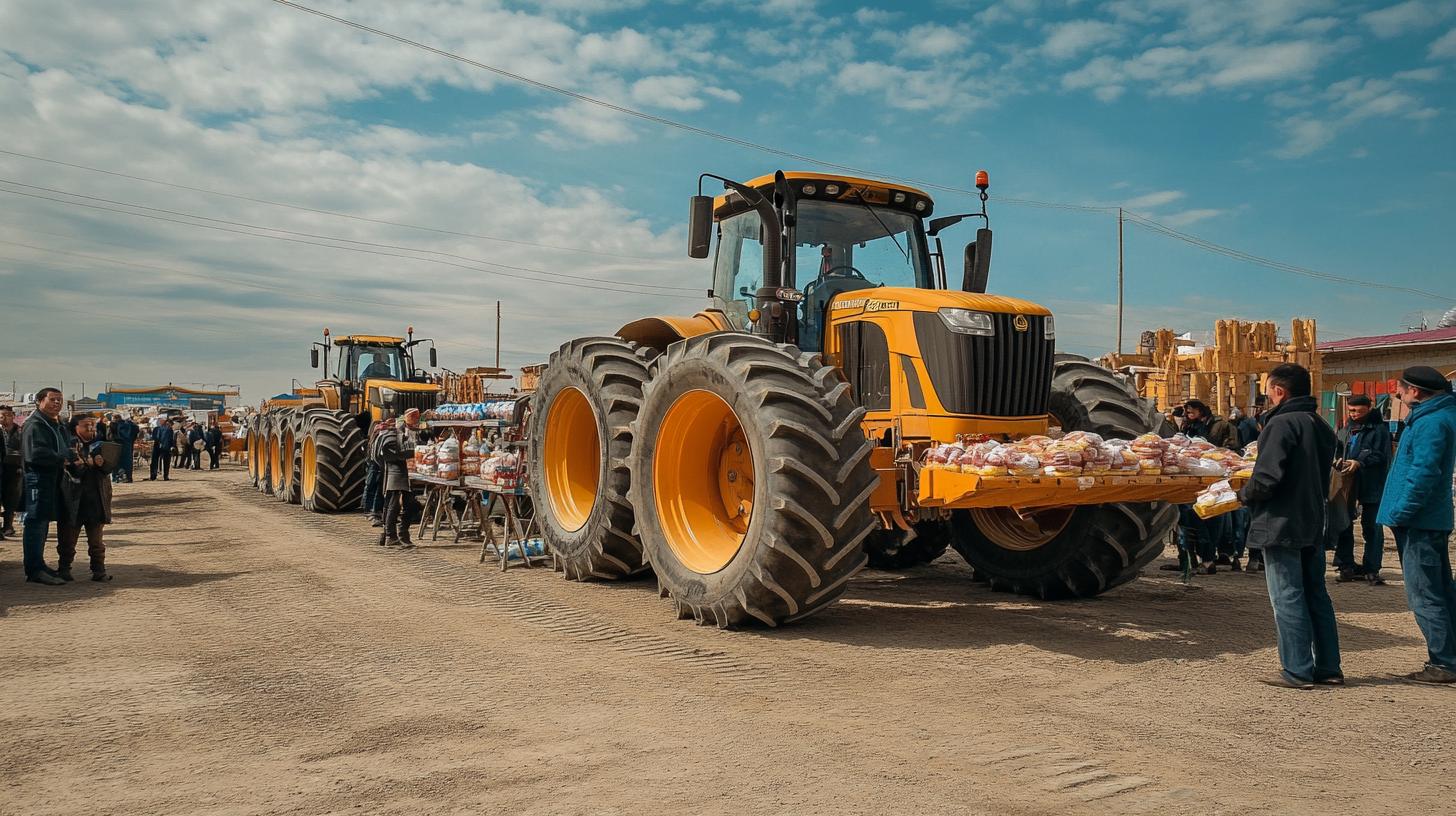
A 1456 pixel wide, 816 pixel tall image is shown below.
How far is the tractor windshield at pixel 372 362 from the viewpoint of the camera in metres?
18.4

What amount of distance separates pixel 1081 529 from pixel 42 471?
8.86 m

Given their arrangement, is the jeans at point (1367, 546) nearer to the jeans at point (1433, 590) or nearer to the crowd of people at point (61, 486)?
the jeans at point (1433, 590)

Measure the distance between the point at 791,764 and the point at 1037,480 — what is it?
2356 mm

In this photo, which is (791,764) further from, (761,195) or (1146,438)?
(761,195)

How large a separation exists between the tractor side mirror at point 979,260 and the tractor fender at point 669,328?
1974 millimetres

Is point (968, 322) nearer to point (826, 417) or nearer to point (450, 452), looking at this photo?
point (826, 417)

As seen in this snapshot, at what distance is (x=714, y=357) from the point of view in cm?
666

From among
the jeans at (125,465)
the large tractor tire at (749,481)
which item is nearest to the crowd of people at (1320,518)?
the large tractor tire at (749,481)

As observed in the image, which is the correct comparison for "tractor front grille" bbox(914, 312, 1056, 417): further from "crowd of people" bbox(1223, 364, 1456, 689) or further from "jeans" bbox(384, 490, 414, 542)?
"jeans" bbox(384, 490, 414, 542)

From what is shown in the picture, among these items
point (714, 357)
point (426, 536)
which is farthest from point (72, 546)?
point (714, 357)

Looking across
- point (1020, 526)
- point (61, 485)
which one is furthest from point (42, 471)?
point (1020, 526)

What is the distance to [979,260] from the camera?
814cm

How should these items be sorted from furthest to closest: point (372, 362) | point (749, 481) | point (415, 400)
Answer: point (372, 362) < point (415, 400) < point (749, 481)

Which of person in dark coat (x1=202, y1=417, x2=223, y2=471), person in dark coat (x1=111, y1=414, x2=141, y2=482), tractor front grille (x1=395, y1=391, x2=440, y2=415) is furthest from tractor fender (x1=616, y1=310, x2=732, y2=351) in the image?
person in dark coat (x1=202, y1=417, x2=223, y2=471)
